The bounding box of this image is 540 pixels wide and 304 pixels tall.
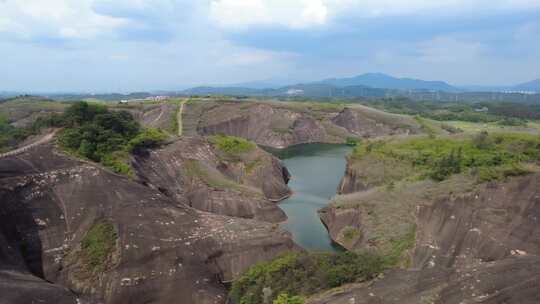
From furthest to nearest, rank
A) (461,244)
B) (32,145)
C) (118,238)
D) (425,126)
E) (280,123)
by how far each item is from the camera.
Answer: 1. (425,126)
2. (280,123)
3. (32,145)
4. (461,244)
5. (118,238)

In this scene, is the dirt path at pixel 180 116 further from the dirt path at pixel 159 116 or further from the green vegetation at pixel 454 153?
the green vegetation at pixel 454 153

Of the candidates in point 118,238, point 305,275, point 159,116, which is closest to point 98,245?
point 118,238

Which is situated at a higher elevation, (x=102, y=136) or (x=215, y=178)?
(x=102, y=136)

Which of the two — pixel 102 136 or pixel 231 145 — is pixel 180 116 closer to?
pixel 231 145

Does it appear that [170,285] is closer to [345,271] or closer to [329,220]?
[345,271]

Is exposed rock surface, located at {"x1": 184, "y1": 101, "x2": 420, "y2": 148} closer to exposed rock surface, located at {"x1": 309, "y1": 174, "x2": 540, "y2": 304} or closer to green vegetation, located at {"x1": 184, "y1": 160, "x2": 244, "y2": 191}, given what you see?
green vegetation, located at {"x1": 184, "y1": 160, "x2": 244, "y2": 191}

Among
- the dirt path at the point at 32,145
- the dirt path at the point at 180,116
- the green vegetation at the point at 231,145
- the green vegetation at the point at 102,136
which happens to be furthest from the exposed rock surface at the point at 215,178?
the dirt path at the point at 180,116
